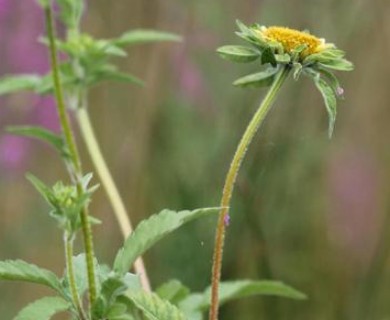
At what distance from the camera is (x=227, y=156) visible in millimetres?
1599

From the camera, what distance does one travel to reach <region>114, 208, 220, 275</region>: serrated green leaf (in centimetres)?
52

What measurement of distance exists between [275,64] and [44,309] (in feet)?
0.59

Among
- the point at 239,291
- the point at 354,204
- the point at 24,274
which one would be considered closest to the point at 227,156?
the point at 354,204

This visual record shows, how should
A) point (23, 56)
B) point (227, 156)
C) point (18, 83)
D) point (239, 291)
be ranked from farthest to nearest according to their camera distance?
point (23, 56) → point (227, 156) → point (18, 83) → point (239, 291)

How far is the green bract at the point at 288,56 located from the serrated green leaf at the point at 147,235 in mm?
82

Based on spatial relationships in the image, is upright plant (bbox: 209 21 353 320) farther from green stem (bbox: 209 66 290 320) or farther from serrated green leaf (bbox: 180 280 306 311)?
serrated green leaf (bbox: 180 280 306 311)

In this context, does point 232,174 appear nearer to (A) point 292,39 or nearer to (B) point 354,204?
(A) point 292,39

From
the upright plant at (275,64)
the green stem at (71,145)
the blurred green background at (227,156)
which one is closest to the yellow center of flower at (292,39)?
the upright plant at (275,64)

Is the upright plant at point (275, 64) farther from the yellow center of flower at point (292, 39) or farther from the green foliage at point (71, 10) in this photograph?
the green foliage at point (71, 10)

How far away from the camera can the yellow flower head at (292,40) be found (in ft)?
1.81

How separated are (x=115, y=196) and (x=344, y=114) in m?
1.12

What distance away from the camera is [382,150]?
72.7 inches

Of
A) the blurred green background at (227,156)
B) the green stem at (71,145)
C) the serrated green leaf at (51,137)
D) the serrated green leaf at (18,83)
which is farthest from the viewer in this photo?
the blurred green background at (227,156)

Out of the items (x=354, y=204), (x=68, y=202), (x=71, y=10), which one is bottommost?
(x=354, y=204)
